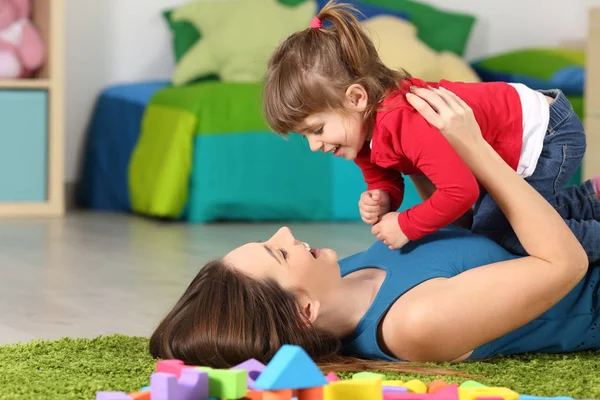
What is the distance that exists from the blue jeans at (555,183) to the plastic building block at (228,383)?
641mm

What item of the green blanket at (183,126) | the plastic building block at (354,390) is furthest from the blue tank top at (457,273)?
the green blanket at (183,126)

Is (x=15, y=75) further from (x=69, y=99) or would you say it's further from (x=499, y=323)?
(x=499, y=323)

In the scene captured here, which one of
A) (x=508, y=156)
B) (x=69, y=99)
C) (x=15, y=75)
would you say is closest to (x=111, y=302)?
(x=508, y=156)

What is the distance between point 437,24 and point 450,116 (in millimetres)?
2851

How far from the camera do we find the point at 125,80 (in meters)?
4.21

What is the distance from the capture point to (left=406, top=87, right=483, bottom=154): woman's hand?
4.87 feet

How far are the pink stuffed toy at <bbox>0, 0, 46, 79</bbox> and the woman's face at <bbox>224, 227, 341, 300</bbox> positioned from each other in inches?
95.4

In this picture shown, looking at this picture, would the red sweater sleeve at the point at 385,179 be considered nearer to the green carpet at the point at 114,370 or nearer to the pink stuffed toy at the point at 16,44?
the green carpet at the point at 114,370

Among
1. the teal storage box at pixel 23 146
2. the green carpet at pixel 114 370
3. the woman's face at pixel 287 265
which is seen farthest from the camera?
the teal storage box at pixel 23 146

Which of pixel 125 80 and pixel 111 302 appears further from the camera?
pixel 125 80

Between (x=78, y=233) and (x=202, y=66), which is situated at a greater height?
(x=202, y=66)

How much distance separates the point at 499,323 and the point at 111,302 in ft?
3.23

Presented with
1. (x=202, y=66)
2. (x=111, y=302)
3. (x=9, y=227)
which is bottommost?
(x=9, y=227)

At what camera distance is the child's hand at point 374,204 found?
5.48 ft
